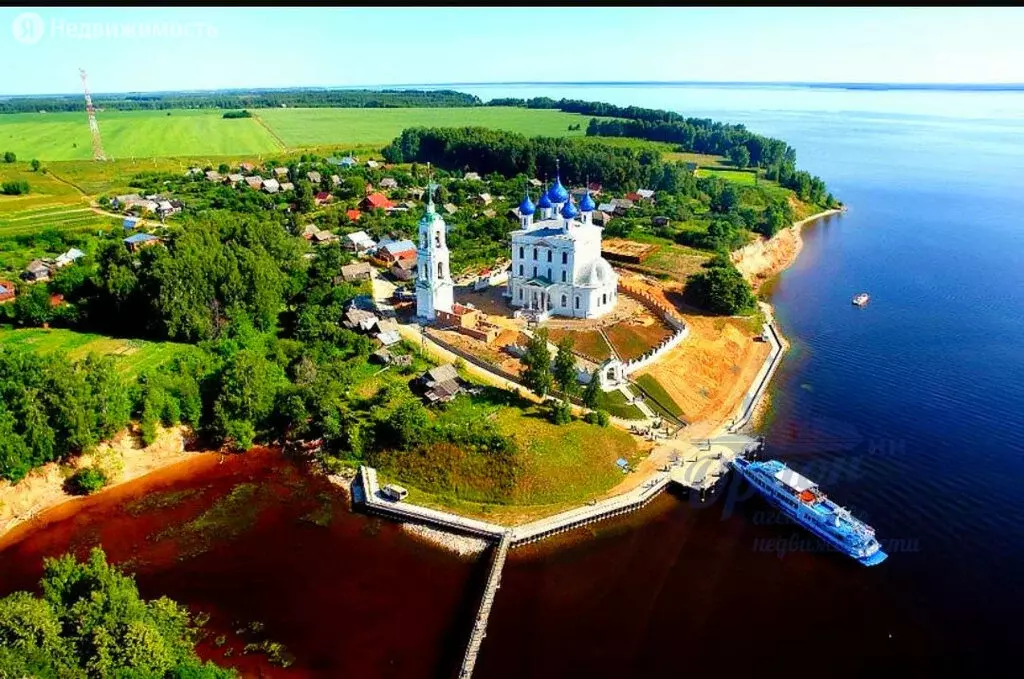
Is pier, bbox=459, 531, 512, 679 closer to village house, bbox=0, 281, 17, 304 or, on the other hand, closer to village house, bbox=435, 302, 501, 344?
village house, bbox=435, 302, 501, 344

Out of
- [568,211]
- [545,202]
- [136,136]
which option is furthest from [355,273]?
[136,136]

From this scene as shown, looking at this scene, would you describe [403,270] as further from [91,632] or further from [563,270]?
[91,632]

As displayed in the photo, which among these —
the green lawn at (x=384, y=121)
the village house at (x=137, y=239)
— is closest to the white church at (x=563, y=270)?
the village house at (x=137, y=239)

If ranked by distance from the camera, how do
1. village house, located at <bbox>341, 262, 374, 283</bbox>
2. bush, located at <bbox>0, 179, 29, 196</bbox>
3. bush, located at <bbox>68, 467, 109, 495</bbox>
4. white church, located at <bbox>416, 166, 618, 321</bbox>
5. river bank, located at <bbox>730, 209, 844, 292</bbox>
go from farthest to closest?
bush, located at <bbox>0, 179, 29, 196</bbox> < river bank, located at <bbox>730, 209, 844, 292</bbox> < village house, located at <bbox>341, 262, 374, 283</bbox> < white church, located at <bbox>416, 166, 618, 321</bbox> < bush, located at <bbox>68, 467, 109, 495</bbox>

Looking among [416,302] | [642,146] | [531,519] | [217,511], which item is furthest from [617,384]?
[642,146]

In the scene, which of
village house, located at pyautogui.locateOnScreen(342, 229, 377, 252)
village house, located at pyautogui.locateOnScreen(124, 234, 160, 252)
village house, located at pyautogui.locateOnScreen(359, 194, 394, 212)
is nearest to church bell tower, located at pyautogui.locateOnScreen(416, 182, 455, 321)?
village house, located at pyautogui.locateOnScreen(342, 229, 377, 252)
